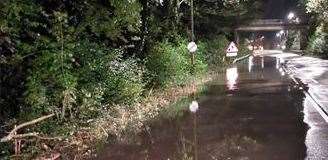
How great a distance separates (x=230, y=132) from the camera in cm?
A: 1255

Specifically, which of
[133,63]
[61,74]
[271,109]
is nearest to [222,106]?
[271,109]

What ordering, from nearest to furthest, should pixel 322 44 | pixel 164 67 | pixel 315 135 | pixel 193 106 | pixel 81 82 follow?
pixel 315 135
pixel 81 82
pixel 193 106
pixel 164 67
pixel 322 44

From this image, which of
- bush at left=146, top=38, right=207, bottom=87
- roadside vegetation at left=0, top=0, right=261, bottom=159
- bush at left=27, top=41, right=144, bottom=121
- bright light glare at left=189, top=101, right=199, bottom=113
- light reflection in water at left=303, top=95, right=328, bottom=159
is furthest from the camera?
bush at left=146, top=38, right=207, bottom=87

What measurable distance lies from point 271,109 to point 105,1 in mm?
7010

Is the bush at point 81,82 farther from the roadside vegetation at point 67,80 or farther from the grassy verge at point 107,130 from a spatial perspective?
the grassy verge at point 107,130

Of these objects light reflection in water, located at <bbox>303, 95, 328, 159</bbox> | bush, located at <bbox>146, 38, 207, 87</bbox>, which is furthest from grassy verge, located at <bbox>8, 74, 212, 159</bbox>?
light reflection in water, located at <bbox>303, 95, 328, 159</bbox>

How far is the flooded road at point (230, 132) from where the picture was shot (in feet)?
33.7

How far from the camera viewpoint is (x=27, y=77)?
11.0 m

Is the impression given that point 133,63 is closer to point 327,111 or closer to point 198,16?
point 327,111

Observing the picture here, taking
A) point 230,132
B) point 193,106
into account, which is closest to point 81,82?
point 230,132

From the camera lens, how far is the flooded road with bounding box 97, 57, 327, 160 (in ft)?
33.7

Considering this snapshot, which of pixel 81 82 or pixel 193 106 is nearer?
pixel 81 82

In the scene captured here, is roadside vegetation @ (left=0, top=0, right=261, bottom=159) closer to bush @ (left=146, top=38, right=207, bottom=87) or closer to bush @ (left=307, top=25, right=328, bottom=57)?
bush @ (left=146, top=38, right=207, bottom=87)

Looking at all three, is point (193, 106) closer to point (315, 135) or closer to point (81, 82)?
point (81, 82)
